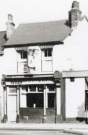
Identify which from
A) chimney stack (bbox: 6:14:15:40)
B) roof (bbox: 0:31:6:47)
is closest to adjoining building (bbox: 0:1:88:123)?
chimney stack (bbox: 6:14:15:40)

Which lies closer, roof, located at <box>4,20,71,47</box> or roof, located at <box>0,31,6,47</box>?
roof, located at <box>4,20,71,47</box>

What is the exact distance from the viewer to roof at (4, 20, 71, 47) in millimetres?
38625

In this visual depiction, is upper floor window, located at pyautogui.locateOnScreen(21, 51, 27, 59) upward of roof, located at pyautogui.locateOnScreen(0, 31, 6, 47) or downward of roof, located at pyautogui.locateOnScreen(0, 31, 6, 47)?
downward

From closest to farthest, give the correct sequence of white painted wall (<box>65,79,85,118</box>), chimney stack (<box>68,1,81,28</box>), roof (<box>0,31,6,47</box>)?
white painted wall (<box>65,79,85,118</box>) → chimney stack (<box>68,1,81,28</box>) → roof (<box>0,31,6,47</box>)

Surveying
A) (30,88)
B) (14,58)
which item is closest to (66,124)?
(30,88)

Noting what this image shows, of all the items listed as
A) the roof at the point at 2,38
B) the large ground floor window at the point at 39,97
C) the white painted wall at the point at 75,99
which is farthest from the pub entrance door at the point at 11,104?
the white painted wall at the point at 75,99

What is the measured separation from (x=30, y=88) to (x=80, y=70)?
469 centimetres

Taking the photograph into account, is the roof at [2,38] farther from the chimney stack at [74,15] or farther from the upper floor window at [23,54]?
the chimney stack at [74,15]

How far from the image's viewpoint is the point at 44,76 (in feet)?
123

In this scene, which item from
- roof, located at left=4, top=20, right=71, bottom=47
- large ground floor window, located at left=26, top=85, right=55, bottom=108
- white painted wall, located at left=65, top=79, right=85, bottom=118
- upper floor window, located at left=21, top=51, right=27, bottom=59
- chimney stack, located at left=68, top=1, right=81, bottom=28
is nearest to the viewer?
white painted wall, located at left=65, top=79, right=85, bottom=118

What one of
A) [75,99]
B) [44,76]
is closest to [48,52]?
[44,76]

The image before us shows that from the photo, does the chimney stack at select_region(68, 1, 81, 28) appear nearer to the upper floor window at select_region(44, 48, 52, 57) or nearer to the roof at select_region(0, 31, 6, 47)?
the upper floor window at select_region(44, 48, 52, 57)

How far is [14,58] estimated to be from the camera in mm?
39906

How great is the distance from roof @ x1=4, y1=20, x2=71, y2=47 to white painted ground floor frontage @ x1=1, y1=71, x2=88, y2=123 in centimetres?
292
